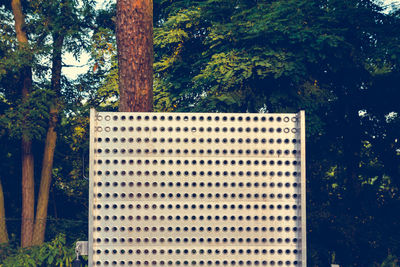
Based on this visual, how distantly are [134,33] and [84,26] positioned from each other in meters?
15.9

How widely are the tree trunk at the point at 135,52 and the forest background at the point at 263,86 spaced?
18.7 feet

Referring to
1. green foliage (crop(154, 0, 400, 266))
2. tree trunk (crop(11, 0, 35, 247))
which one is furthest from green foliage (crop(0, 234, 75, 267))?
tree trunk (crop(11, 0, 35, 247))

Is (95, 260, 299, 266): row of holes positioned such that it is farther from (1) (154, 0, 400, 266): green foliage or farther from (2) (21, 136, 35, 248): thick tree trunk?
(2) (21, 136, 35, 248): thick tree trunk

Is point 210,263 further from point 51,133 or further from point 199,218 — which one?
point 51,133

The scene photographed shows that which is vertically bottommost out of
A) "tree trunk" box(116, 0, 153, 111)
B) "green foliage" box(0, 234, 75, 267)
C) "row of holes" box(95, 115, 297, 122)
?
"green foliage" box(0, 234, 75, 267)

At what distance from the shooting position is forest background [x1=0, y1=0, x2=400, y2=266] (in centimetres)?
1421

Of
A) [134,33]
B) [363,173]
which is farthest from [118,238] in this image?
[363,173]

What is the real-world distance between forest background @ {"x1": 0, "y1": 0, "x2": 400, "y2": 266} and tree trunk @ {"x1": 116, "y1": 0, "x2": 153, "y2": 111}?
570 cm

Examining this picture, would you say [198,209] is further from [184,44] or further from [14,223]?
[14,223]

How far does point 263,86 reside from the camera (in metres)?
14.9

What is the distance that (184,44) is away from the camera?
1788cm

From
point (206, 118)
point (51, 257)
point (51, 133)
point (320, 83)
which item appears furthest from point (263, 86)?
point (206, 118)

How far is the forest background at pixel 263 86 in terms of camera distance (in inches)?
559

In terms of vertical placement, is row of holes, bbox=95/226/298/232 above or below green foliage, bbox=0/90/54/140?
below
